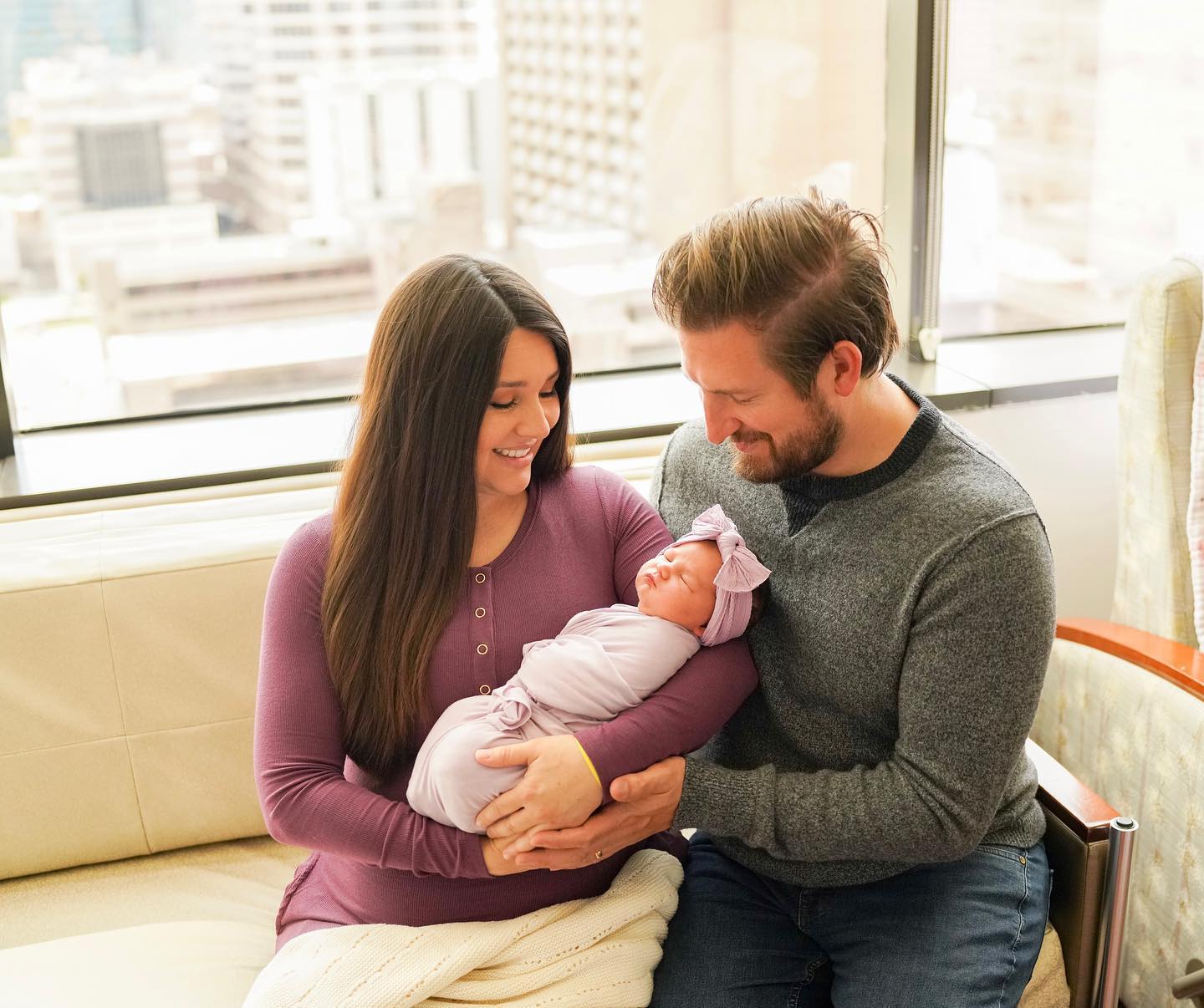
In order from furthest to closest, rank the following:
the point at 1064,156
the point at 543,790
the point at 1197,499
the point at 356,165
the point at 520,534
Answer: the point at 1064,156
the point at 356,165
the point at 1197,499
the point at 520,534
the point at 543,790

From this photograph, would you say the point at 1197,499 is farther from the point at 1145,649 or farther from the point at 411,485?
the point at 411,485

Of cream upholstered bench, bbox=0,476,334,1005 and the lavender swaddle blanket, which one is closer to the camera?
the lavender swaddle blanket

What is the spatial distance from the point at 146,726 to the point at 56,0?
1389 millimetres

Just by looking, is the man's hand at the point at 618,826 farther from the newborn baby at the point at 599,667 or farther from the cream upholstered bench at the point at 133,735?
the cream upholstered bench at the point at 133,735

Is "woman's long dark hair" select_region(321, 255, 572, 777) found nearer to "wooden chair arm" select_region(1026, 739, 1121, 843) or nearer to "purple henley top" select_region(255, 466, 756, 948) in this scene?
"purple henley top" select_region(255, 466, 756, 948)

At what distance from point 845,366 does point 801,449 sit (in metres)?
0.12

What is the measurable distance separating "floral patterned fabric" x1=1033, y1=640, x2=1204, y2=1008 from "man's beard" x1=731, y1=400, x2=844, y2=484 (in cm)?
75

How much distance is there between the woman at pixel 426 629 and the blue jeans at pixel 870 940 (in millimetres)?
178

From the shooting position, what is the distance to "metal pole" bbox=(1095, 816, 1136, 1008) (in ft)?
5.02

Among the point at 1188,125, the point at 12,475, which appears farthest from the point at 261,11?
the point at 1188,125

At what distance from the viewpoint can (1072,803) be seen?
5.35 ft

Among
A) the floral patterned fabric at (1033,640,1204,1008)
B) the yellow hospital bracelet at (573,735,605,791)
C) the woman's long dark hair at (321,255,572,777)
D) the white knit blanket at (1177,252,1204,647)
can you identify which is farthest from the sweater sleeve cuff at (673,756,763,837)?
the white knit blanket at (1177,252,1204,647)

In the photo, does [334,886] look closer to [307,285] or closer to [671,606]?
[671,606]

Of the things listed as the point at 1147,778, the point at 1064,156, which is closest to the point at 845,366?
the point at 1147,778
